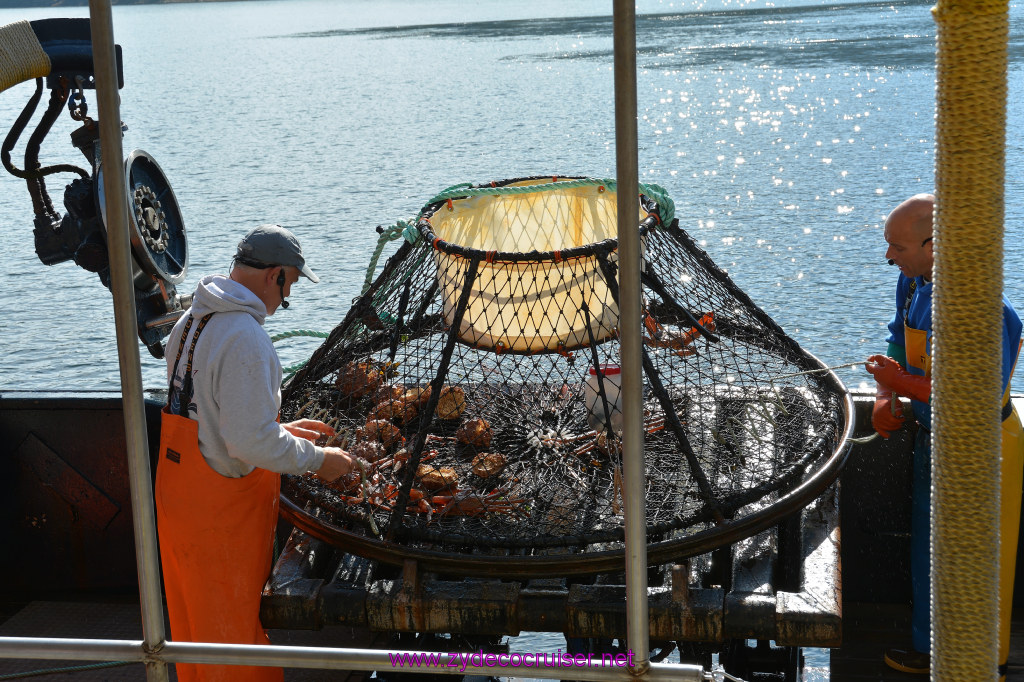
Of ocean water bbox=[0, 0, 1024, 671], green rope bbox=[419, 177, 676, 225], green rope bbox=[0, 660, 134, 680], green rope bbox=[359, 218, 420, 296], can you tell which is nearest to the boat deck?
green rope bbox=[0, 660, 134, 680]

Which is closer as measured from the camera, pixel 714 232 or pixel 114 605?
pixel 114 605

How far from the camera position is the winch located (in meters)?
3.01

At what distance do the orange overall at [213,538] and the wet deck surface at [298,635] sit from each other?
515 millimetres

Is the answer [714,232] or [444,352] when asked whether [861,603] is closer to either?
[444,352]

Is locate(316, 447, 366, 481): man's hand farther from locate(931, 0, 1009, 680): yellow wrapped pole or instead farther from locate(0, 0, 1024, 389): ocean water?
locate(0, 0, 1024, 389): ocean water

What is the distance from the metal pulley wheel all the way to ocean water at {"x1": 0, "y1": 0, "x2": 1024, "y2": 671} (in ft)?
6.12

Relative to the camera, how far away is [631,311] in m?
1.20

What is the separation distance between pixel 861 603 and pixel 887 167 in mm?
5658

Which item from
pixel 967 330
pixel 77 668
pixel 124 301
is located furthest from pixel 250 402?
pixel 967 330

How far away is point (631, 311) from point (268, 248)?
1.22 m

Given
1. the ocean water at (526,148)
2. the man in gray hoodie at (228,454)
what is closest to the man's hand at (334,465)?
the man in gray hoodie at (228,454)

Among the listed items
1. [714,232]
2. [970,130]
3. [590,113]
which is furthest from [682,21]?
[970,130]

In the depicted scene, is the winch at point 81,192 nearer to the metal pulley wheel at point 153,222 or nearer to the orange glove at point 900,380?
the metal pulley wheel at point 153,222

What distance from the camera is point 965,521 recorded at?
116 centimetres
